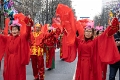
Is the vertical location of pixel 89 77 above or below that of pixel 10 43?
below

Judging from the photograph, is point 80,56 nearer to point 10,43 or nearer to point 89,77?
point 89,77

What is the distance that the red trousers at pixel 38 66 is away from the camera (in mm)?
9492

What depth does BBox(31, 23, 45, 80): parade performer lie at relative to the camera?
9.51m

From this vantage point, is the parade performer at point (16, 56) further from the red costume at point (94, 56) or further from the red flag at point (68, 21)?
the red costume at point (94, 56)

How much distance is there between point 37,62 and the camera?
9.60 m

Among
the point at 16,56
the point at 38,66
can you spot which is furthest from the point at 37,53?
the point at 16,56

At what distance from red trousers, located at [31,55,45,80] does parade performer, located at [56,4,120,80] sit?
333cm

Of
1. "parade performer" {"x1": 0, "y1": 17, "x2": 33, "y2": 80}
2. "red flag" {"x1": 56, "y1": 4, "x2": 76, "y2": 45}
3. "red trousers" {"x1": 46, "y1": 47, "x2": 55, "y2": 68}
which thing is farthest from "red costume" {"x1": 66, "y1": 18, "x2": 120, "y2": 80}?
"red trousers" {"x1": 46, "y1": 47, "x2": 55, "y2": 68}

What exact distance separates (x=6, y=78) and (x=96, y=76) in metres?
1.85

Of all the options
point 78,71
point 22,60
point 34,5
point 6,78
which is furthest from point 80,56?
point 34,5

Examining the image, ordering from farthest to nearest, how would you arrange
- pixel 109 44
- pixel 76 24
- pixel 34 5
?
pixel 34 5 < pixel 76 24 < pixel 109 44

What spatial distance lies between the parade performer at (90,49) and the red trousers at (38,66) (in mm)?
3326

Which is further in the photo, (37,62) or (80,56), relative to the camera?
(37,62)

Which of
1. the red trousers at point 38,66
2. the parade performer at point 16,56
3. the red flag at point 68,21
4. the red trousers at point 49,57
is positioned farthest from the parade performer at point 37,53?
the red flag at point 68,21
